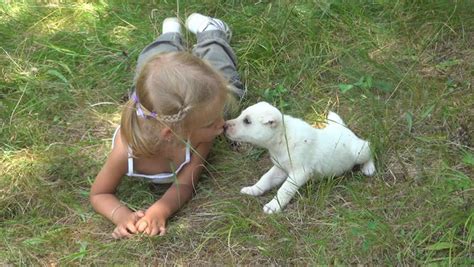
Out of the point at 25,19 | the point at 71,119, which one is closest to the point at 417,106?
the point at 71,119

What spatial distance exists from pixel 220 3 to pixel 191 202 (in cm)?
171

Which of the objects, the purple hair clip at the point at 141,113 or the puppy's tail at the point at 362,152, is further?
the puppy's tail at the point at 362,152

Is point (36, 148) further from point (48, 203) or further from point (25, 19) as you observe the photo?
point (25, 19)

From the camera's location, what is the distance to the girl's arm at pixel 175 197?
2551 millimetres

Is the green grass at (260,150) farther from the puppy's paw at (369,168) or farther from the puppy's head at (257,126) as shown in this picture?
the puppy's head at (257,126)

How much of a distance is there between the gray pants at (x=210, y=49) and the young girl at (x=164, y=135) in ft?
2.00

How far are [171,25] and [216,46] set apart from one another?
0.39 m

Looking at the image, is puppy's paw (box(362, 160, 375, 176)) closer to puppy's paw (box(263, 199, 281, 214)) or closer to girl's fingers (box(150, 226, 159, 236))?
puppy's paw (box(263, 199, 281, 214))

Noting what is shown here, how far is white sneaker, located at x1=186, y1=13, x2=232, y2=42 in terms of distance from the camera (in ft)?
12.0

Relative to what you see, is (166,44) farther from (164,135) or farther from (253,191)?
(253,191)

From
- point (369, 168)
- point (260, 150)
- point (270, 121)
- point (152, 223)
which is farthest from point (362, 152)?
point (152, 223)

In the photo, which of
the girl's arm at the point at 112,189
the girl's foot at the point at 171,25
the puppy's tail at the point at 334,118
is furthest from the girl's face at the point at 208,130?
the girl's foot at the point at 171,25

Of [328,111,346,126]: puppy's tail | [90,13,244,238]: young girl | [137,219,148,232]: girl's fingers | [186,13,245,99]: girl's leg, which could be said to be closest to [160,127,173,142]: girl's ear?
[90,13,244,238]: young girl

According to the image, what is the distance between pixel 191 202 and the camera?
2783 mm
